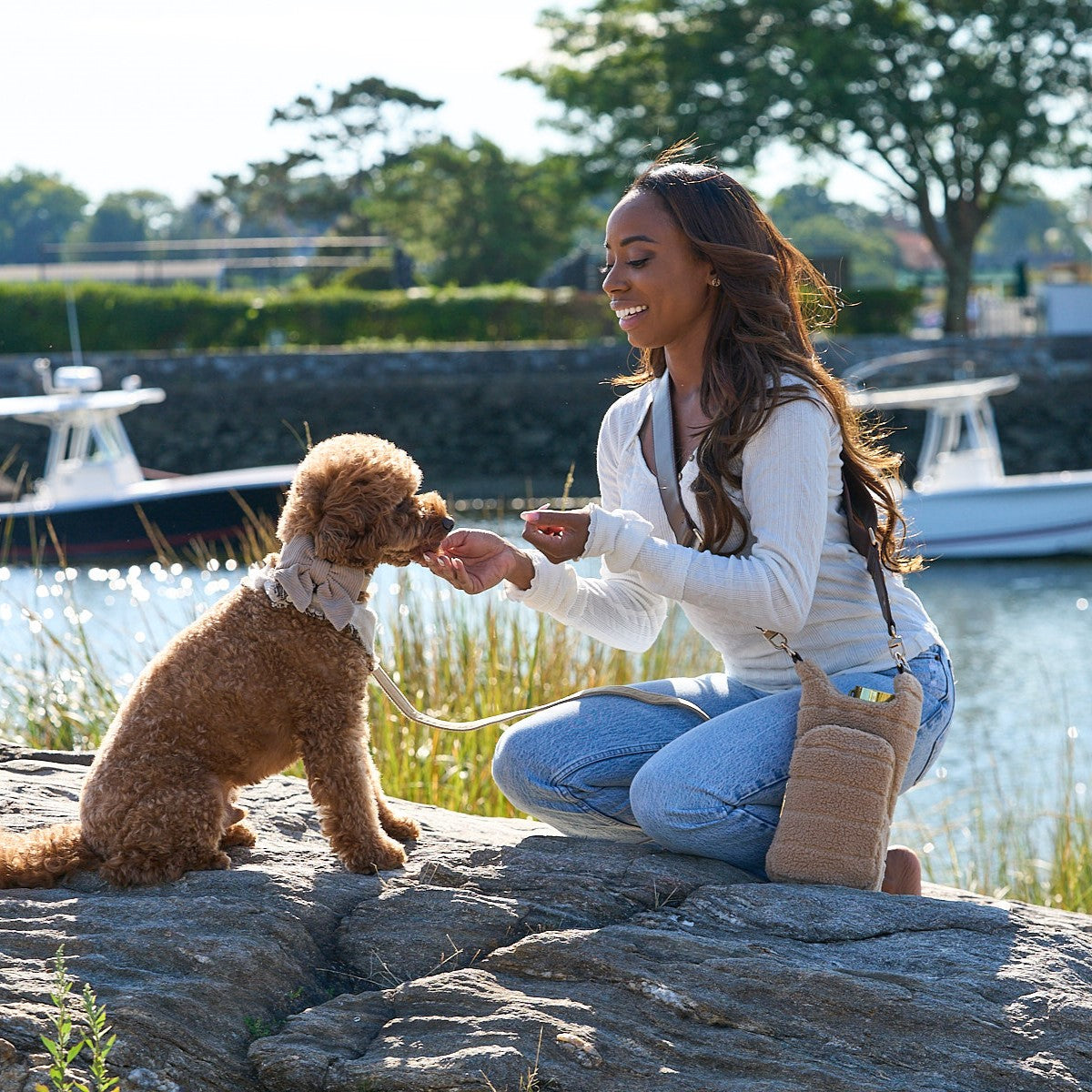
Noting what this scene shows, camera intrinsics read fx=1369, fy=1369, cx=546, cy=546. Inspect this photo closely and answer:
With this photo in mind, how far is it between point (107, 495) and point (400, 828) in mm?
15465

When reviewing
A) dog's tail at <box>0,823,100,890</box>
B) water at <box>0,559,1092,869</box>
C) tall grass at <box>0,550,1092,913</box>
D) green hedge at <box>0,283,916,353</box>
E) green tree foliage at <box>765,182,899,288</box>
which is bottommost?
water at <box>0,559,1092,869</box>

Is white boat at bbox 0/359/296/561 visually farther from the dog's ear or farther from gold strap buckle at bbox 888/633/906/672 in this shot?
gold strap buckle at bbox 888/633/906/672

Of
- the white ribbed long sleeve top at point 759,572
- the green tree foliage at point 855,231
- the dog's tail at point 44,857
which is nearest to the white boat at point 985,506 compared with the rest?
the white ribbed long sleeve top at point 759,572

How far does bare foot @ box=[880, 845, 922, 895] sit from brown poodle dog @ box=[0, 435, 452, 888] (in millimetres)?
1230

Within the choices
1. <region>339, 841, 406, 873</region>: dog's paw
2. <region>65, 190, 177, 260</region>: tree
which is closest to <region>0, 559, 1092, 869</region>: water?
<region>339, 841, 406, 873</region>: dog's paw

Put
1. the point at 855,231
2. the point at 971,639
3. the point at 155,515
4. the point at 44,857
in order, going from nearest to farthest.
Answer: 1. the point at 44,857
2. the point at 971,639
3. the point at 155,515
4. the point at 855,231

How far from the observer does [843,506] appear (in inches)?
130

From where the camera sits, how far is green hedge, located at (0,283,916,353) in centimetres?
2916

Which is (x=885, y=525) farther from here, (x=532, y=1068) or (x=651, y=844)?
(x=532, y=1068)

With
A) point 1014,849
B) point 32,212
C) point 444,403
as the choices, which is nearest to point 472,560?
point 1014,849

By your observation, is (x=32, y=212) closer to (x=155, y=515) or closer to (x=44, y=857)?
(x=155, y=515)

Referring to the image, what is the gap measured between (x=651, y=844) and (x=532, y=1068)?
1048mm

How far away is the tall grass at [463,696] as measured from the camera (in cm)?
512

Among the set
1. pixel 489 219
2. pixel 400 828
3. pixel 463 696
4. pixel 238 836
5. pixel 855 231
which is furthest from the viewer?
pixel 855 231
